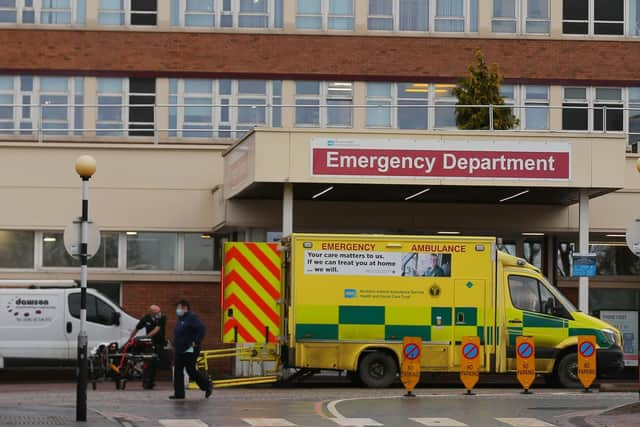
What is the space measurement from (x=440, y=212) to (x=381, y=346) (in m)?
6.95

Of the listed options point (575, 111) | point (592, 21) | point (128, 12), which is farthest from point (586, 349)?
point (128, 12)

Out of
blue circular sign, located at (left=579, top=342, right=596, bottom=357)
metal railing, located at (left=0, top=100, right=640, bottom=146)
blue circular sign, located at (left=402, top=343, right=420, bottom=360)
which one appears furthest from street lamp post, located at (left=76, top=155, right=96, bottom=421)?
metal railing, located at (left=0, top=100, right=640, bottom=146)

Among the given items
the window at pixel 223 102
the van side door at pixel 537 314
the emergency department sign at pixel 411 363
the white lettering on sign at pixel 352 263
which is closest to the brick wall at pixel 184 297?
the window at pixel 223 102

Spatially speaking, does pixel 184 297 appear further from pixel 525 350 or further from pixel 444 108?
pixel 525 350

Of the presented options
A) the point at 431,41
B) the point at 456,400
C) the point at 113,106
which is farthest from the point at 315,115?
the point at 456,400

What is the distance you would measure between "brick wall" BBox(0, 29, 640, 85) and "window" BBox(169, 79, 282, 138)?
291 mm

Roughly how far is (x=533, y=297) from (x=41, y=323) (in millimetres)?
10219

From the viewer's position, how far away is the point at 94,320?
102 feet

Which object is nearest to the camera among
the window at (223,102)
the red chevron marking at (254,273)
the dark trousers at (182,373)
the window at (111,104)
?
the dark trousers at (182,373)

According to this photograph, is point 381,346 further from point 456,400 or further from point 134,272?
point 134,272

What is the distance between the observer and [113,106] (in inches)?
1399

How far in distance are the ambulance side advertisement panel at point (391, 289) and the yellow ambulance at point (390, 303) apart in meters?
0.02

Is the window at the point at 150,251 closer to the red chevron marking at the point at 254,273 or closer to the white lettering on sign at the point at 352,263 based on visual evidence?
the red chevron marking at the point at 254,273

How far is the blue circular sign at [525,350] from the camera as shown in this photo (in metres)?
26.0
